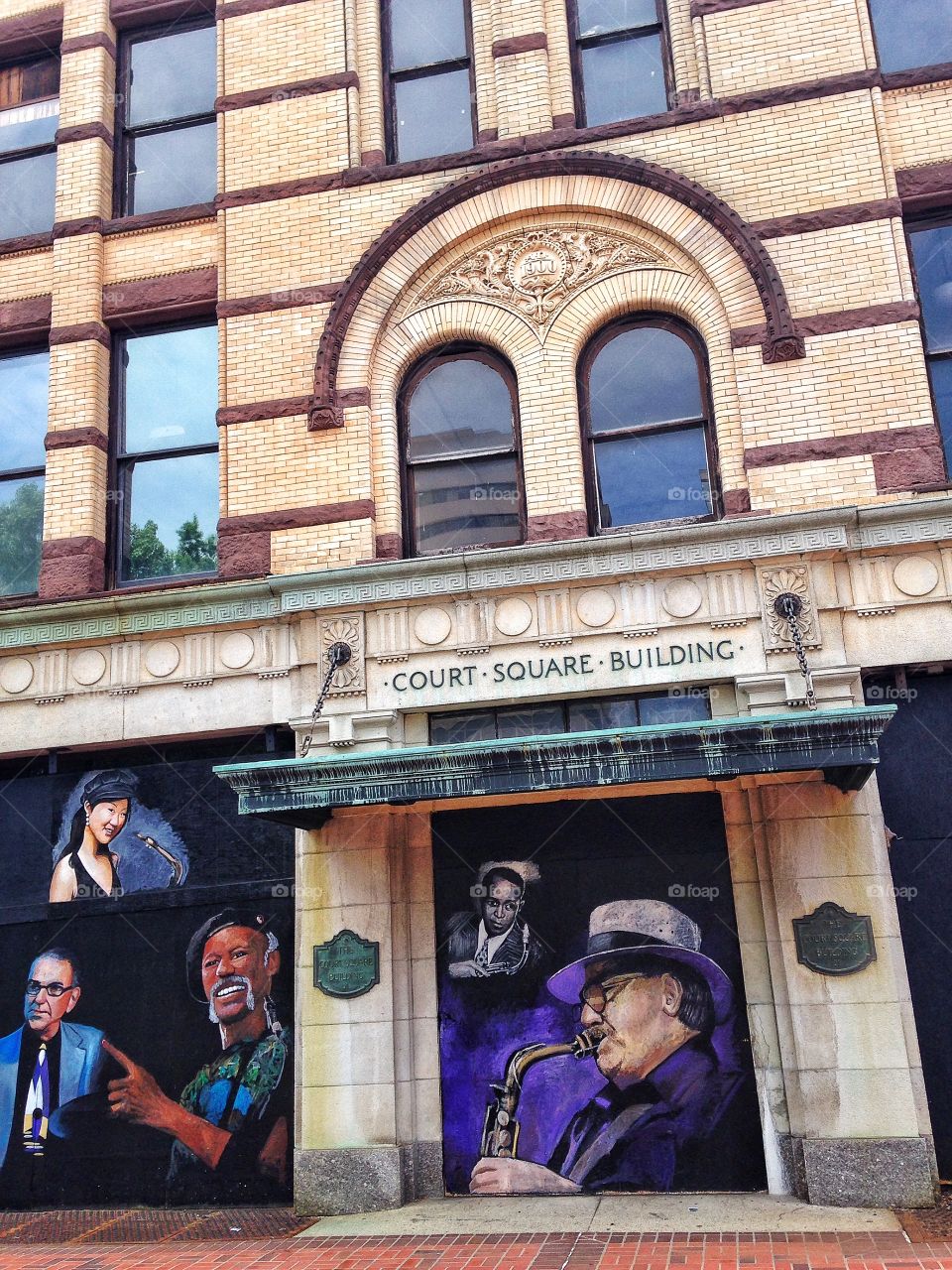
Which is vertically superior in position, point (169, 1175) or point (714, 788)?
point (714, 788)

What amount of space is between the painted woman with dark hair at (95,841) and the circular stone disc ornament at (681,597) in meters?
5.56

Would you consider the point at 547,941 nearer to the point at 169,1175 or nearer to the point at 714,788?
the point at 714,788

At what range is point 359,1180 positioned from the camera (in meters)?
9.65

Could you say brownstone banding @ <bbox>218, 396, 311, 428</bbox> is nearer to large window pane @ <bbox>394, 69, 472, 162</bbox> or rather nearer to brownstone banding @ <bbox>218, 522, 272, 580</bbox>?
brownstone banding @ <bbox>218, 522, 272, 580</bbox>

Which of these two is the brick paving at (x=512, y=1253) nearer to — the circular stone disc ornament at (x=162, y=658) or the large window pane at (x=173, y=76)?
the circular stone disc ornament at (x=162, y=658)

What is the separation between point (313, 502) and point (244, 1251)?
21.8 feet

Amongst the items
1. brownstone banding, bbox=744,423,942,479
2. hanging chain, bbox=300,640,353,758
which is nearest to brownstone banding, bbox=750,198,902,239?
brownstone banding, bbox=744,423,942,479

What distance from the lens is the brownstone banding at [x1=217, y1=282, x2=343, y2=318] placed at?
39.2ft

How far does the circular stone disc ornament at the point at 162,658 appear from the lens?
11.3 metres

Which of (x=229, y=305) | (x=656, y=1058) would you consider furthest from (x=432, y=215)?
(x=656, y=1058)

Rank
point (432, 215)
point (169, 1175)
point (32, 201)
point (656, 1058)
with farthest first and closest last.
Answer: point (32, 201) < point (432, 215) < point (169, 1175) < point (656, 1058)

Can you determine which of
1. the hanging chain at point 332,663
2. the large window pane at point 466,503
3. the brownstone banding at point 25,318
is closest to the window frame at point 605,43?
the large window pane at point 466,503

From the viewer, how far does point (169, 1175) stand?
1043 cm

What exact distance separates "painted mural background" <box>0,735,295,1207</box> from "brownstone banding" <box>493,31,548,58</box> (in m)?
7.77
